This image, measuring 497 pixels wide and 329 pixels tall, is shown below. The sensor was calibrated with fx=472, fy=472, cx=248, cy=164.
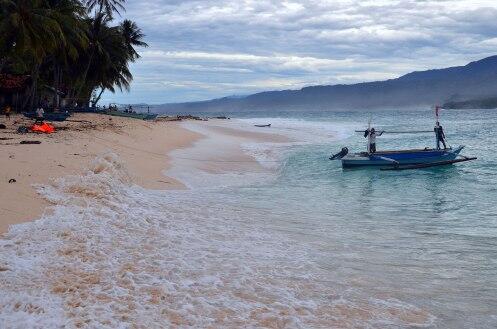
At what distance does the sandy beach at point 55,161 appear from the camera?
823 centimetres

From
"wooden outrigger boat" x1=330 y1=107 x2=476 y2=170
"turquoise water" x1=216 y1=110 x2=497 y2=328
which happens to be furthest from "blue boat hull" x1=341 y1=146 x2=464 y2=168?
"turquoise water" x1=216 y1=110 x2=497 y2=328

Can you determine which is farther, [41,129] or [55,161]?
[41,129]

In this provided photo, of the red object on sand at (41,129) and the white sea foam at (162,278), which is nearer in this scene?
the white sea foam at (162,278)

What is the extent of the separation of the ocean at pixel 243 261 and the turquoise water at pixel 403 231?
31 millimetres

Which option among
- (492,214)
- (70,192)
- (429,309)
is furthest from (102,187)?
(492,214)

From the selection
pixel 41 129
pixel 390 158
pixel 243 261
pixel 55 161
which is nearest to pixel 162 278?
pixel 243 261

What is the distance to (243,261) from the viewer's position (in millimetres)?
7262

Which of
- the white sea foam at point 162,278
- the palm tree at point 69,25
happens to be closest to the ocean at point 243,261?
the white sea foam at point 162,278

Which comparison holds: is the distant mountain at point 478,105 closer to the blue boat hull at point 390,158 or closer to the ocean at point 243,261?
the blue boat hull at point 390,158

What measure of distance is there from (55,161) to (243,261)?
7.91m

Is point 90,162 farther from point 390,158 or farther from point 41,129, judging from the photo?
point 390,158

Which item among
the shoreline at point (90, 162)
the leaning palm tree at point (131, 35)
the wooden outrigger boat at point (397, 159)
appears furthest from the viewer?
the leaning palm tree at point (131, 35)

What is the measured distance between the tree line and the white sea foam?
2204 centimetres

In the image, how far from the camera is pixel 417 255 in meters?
8.09
